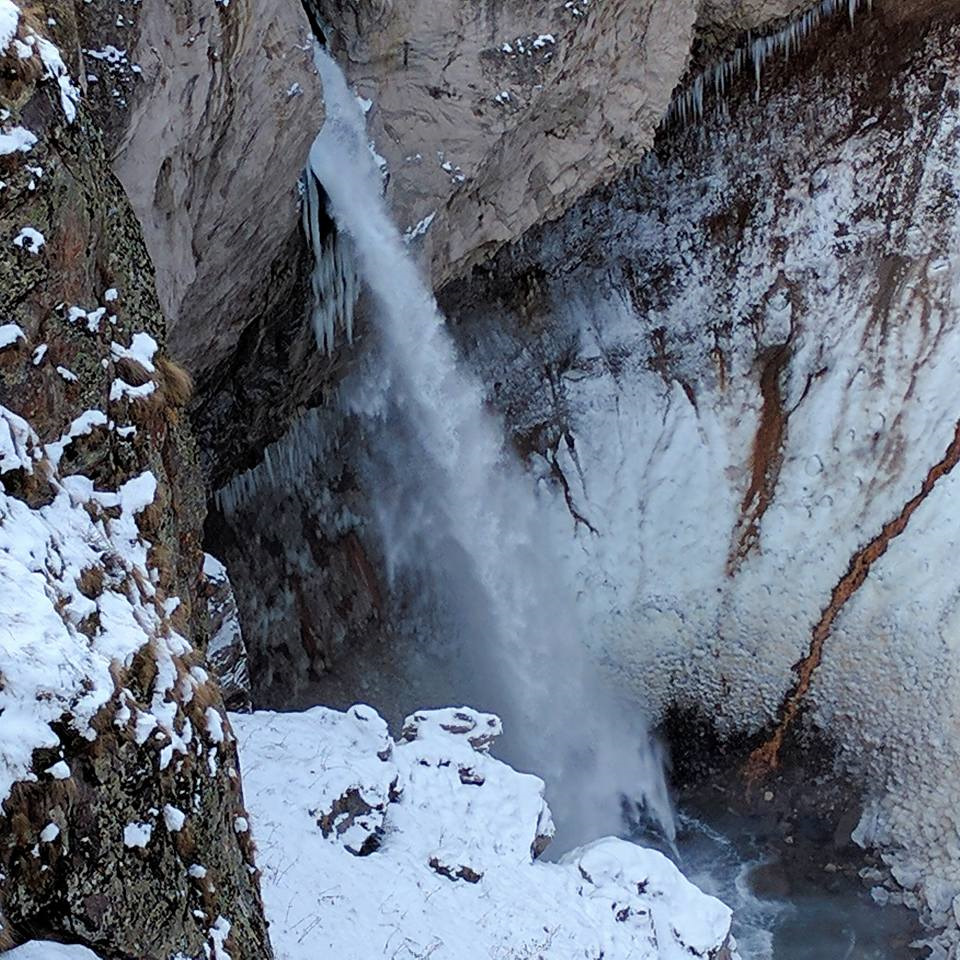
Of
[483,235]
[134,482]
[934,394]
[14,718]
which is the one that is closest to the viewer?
[14,718]

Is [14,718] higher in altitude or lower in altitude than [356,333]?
lower

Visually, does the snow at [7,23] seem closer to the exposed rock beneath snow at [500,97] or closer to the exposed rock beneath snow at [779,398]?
the exposed rock beneath snow at [500,97]

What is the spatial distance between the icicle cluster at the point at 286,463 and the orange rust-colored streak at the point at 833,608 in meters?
5.21

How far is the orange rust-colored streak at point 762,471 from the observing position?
1088 cm

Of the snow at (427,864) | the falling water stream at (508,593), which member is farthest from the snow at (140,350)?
the falling water stream at (508,593)

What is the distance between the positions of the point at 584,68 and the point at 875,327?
4.12m

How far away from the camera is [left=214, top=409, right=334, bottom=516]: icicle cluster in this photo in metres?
10.5

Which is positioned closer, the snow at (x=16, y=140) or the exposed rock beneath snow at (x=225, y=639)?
the snow at (x=16, y=140)

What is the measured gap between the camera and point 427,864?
6.21m

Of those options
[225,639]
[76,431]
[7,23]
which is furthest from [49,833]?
[225,639]

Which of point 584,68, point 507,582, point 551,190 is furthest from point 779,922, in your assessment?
point 584,68

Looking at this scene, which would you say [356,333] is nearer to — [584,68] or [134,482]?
[584,68]

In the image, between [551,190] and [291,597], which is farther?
[291,597]

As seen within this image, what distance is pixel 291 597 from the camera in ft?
36.0
